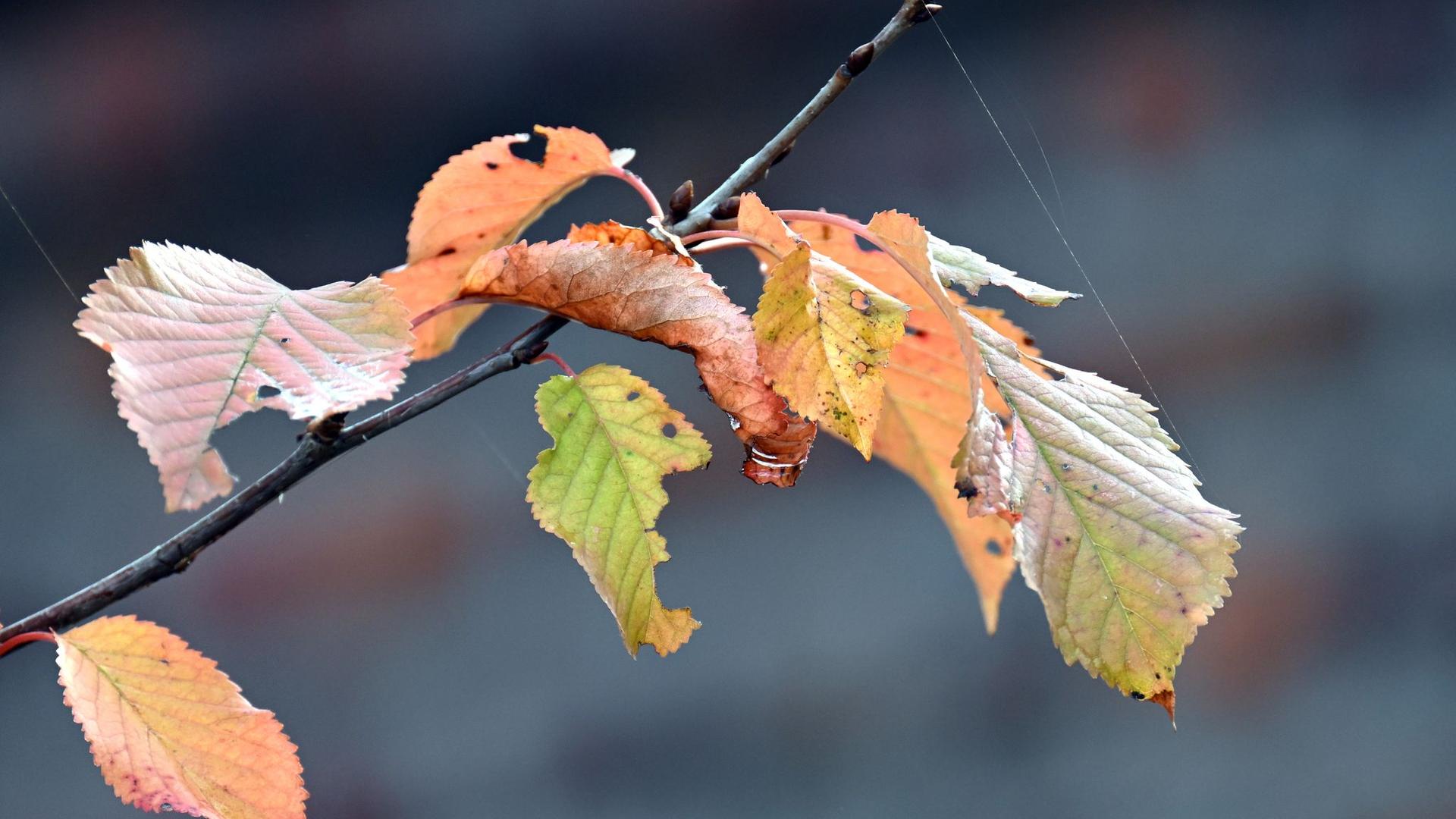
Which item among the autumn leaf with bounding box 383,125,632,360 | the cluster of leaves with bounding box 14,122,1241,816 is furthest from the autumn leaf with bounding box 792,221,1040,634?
the autumn leaf with bounding box 383,125,632,360

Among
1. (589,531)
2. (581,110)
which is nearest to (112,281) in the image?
(589,531)

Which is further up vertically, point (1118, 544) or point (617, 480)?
point (617, 480)

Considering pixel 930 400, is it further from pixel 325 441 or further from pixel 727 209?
pixel 325 441

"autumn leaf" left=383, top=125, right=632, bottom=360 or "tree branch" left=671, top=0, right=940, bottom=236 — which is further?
"autumn leaf" left=383, top=125, right=632, bottom=360

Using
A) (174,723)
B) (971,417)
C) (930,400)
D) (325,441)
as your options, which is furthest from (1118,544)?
(174,723)

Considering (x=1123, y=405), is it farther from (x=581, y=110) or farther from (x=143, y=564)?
(x=581, y=110)

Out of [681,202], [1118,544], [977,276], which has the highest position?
[681,202]

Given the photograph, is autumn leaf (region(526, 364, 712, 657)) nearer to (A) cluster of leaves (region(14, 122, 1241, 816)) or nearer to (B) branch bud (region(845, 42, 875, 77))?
(A) cluster of leaves (region(14, 122, 1241, 816))
